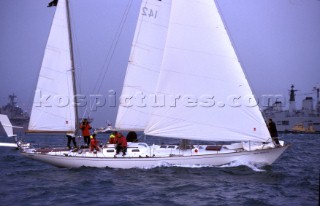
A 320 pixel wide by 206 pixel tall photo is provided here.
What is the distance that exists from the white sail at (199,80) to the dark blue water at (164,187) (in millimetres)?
1941

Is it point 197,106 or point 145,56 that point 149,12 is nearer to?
point 145,56

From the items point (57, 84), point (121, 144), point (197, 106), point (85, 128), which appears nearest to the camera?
point (197, 106)

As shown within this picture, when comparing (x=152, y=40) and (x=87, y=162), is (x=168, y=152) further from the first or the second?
(x=152, y=40)

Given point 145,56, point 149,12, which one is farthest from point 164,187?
point 149,12

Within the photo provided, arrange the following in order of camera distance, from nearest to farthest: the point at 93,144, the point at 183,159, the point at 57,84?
the point at 183,159, the point at 93,144, the point at 57,84

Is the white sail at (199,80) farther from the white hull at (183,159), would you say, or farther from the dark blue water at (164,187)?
the dark blue water at (164,187)

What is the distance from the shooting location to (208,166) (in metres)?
18.1

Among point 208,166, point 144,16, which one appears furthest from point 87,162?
point 144,16

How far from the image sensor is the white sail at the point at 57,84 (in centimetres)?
1981

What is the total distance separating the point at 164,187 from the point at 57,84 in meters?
8.08

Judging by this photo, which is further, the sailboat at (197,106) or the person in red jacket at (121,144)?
the person in red jacket at (121,144)

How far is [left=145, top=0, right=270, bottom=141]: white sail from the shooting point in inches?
712

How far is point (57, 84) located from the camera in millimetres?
19938

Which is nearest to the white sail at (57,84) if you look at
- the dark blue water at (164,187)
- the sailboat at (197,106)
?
the sailboat at (197,106)
